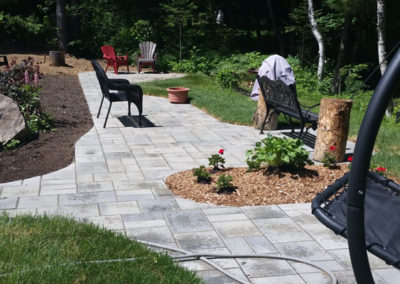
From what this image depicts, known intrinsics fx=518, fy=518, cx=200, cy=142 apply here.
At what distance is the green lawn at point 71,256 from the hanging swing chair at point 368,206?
3.86ft

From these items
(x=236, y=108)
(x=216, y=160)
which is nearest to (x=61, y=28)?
(x=236, y=108)

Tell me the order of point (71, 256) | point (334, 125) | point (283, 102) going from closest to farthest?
point (71, 256)
point (334, 125)
point (283, 102)

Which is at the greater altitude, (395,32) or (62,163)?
(395,32)

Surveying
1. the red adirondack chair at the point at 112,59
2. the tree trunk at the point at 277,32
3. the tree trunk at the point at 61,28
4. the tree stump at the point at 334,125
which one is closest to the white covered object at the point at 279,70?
the tree stump at the point at 334,125

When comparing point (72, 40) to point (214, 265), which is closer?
point (214, 265)

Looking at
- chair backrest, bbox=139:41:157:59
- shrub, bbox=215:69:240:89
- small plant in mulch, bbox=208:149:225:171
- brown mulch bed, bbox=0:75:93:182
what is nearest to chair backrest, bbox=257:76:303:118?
small plant in mulch, bbox=208:149:225:171

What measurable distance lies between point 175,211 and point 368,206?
2.40 m

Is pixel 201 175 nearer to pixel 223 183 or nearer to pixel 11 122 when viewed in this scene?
pixel 223 183

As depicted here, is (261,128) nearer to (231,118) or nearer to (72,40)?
(231,118)

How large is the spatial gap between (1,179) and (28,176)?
0.28 meters

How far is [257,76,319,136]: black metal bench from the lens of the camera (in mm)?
7418

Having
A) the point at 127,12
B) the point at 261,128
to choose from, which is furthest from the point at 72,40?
the point at 261,128

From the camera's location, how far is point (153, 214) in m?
4.62

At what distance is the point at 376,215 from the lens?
252cm
